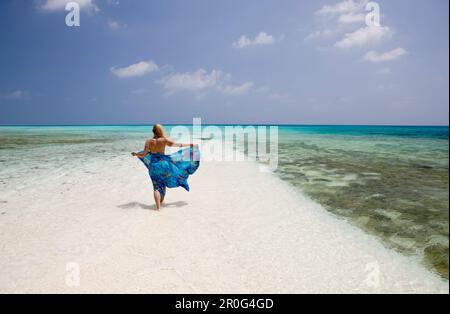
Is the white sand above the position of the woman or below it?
below

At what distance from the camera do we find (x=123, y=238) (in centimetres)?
457

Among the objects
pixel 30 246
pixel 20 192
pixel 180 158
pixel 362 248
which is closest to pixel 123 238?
pixel 30 246

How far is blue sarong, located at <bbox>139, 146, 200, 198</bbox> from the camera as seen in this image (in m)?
6.20

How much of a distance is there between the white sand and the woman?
0.56 meters

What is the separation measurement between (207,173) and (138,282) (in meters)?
→ 7.95

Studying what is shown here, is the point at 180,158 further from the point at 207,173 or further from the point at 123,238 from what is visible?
the point at 207,173

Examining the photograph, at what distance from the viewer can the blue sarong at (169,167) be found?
244 inches

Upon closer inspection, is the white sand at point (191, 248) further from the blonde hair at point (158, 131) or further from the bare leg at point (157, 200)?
the blonde hair at point (158, 131)

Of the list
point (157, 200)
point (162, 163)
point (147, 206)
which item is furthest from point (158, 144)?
point (147, 206)
